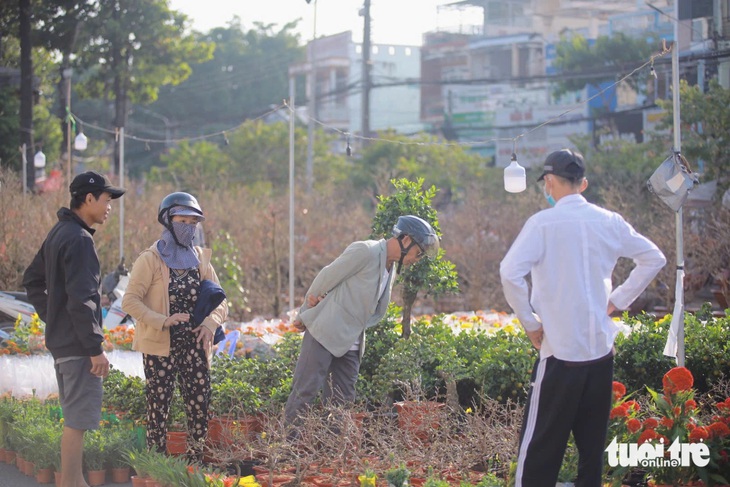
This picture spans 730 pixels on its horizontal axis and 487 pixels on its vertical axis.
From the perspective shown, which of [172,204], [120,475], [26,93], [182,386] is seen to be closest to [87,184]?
[172,204]

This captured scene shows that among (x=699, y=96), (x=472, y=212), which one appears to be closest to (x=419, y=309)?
(x=472, y=212)

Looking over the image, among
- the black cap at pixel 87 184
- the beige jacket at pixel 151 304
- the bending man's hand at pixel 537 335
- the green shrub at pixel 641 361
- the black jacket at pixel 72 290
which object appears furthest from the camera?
the green shrub at pixel 641 361

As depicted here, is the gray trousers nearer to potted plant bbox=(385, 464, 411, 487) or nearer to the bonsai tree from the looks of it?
potted plant bbox=(385, 464, 411, 487)

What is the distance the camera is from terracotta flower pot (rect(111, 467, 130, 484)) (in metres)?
6.59

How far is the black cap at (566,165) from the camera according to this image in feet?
14.9

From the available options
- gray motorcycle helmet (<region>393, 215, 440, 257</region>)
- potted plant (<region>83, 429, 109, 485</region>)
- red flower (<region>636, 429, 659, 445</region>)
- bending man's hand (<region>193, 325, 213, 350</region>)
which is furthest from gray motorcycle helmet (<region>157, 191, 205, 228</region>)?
red flower (<region>636, 429, 659, 445</region>)

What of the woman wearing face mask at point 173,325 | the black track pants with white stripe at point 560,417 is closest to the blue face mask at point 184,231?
the woman wearing face mask at point 173,325

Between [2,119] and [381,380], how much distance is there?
21344 millimetres

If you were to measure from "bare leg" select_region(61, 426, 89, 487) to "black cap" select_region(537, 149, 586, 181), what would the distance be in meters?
3.21

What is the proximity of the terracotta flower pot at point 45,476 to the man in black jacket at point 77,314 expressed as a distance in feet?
2.58

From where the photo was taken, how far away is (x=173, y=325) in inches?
250

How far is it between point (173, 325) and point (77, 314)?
80cm

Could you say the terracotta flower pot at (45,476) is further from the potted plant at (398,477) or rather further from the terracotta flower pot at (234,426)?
the potted plant at (398,477)

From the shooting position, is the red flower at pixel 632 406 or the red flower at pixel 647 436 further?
the red flower at pixel 632 406
